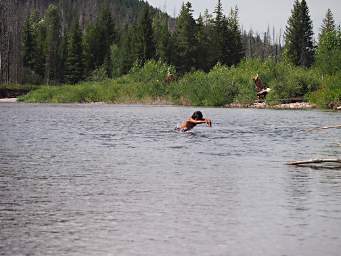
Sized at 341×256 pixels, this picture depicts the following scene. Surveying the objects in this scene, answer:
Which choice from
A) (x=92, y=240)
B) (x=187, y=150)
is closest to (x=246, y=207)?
(x=92, y=240)

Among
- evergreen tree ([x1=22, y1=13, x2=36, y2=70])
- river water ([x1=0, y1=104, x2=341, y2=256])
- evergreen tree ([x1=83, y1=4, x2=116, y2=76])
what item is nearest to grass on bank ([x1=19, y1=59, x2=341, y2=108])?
river water ([x1=0, y1=104, x2=341, y2=256])

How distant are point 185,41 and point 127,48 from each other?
1055 cm

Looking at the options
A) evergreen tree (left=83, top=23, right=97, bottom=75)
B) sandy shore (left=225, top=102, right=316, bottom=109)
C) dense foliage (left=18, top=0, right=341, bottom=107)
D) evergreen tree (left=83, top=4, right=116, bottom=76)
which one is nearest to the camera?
sandy shore (left=225, top=102, right=316, bottom=109)

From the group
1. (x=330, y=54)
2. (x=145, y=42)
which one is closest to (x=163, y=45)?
(x=145, y=42)

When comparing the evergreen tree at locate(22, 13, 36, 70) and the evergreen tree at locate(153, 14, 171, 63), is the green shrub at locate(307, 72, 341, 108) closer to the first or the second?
the evergreen tree at locate(153, 14, 171, 63)

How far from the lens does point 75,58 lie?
116 meters

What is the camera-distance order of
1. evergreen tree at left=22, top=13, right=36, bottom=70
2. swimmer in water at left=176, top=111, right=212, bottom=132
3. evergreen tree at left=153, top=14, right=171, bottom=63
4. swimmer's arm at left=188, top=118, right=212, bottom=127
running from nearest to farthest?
swimmer's arm at left=188, top=118, right=212, bottom=127
swimmer in water at left=176, top=111, right=212, bottom=132
evergreen tree at left=153, top=14, right=171, bottom=63
evergreen tree at left=22, top=13, right=36, bottom=70

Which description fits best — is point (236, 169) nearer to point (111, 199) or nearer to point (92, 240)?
point (111, 199)

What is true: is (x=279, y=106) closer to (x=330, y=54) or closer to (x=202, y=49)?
(x=330, y=54)

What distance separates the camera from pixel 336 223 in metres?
10.1

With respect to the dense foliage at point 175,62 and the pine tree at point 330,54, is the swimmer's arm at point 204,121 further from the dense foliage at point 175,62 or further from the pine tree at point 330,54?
the pine tree at point 330,54

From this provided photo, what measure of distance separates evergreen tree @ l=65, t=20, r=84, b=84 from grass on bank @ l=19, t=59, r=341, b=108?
3411cm

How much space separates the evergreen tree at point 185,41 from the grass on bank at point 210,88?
107 ft

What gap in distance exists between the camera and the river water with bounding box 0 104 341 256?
8.83 m
